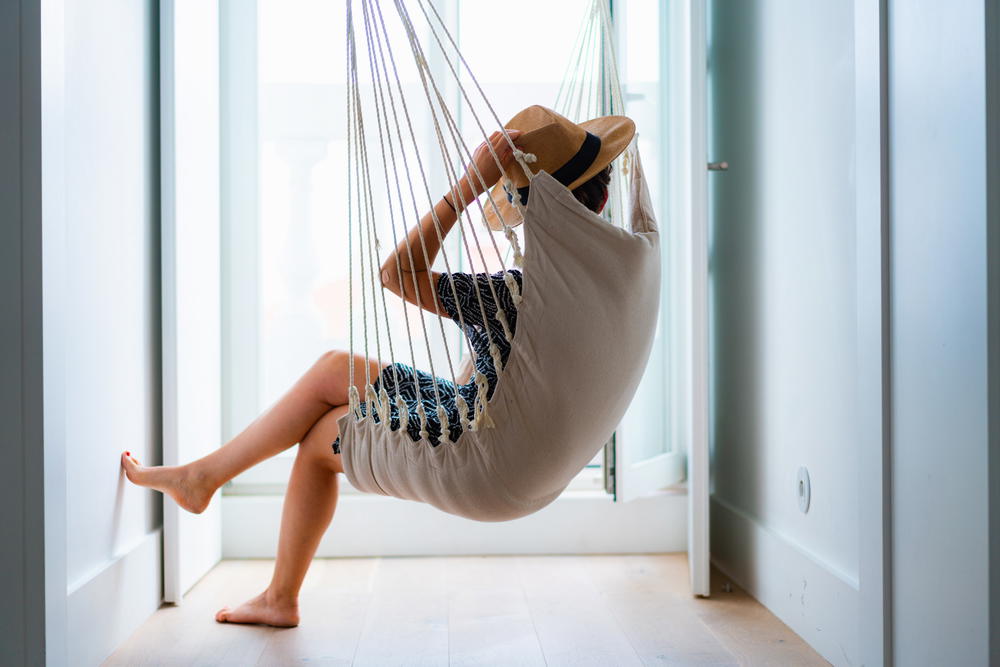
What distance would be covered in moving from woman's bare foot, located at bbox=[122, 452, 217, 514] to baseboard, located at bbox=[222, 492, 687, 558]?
0.65 metres

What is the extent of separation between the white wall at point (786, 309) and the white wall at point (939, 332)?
32 cm

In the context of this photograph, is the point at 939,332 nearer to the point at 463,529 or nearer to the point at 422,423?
the point at 422,423

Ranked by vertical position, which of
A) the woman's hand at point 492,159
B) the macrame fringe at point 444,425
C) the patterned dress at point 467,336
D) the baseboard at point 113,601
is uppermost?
the woman's hand at point 492,159

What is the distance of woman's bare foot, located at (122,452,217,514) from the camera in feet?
5.37

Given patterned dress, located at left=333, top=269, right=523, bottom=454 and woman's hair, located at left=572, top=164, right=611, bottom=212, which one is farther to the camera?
woman's hair, located at left=572, top=164, right=611, bottom=212

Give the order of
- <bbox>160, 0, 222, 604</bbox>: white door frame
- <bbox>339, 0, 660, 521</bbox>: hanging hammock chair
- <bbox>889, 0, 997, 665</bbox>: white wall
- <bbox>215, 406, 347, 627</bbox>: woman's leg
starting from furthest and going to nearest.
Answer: <bbox>160, 0, 222, 604</bbox>: white door frame < <bbox>215, 406, 347, 627</bbox>: woman's leg < <bbox>339, 0, 660, 521</bbox>: hanging hammock chair < <bbox>889, 0, 997, 665</bbox>: white wall

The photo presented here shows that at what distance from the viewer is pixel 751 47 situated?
6.59 feet

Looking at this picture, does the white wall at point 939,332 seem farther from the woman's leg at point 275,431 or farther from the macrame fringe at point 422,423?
the woman's leg at point 275,431

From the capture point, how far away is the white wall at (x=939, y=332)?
1003mm

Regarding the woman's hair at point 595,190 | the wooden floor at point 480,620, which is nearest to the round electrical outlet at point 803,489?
the wooden floor at point 480,620

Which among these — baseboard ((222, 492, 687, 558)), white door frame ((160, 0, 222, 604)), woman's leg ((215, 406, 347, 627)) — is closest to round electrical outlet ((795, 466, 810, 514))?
baseboard ((222, 492, 687, 558))

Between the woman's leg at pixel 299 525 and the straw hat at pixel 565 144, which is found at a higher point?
the straw hat at pixel 565 144

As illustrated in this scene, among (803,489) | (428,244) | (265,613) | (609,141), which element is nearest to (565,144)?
(609,141)

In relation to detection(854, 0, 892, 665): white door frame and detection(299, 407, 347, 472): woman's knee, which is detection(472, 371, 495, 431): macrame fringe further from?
detection(854, 0, 892, 665): white door frame
